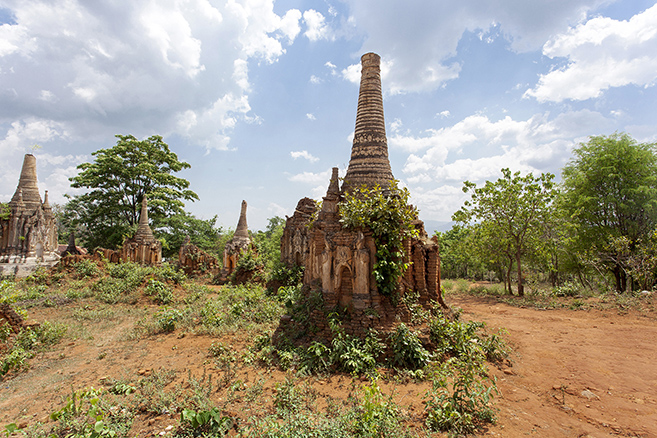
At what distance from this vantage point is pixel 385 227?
27.5ft

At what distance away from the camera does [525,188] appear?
56.3 ft

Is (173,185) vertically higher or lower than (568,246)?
higher

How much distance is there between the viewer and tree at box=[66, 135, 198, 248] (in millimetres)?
29153

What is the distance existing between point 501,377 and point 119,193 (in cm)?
3268

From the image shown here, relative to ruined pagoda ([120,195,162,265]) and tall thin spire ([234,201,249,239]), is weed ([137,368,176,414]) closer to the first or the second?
tall thin spire ([234,201,249,239])

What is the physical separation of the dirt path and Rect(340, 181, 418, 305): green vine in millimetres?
3192

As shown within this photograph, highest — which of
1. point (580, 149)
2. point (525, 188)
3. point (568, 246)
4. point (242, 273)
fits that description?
point (580, 149)

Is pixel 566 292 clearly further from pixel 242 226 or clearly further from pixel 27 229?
pixel 27 229

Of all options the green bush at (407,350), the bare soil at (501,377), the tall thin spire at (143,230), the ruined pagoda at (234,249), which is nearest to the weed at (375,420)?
the bare soil at (501,377)

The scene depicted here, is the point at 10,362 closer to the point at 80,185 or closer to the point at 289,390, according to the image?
the point at 289,390

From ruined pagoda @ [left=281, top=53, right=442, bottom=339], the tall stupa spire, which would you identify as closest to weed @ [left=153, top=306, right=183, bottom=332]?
ruined pagoda @ [left=281, top=53, right=442, bottom=339]

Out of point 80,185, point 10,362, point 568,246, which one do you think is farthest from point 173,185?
point 568,246

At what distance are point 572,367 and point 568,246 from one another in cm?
1428

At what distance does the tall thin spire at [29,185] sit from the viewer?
67.3 feet
